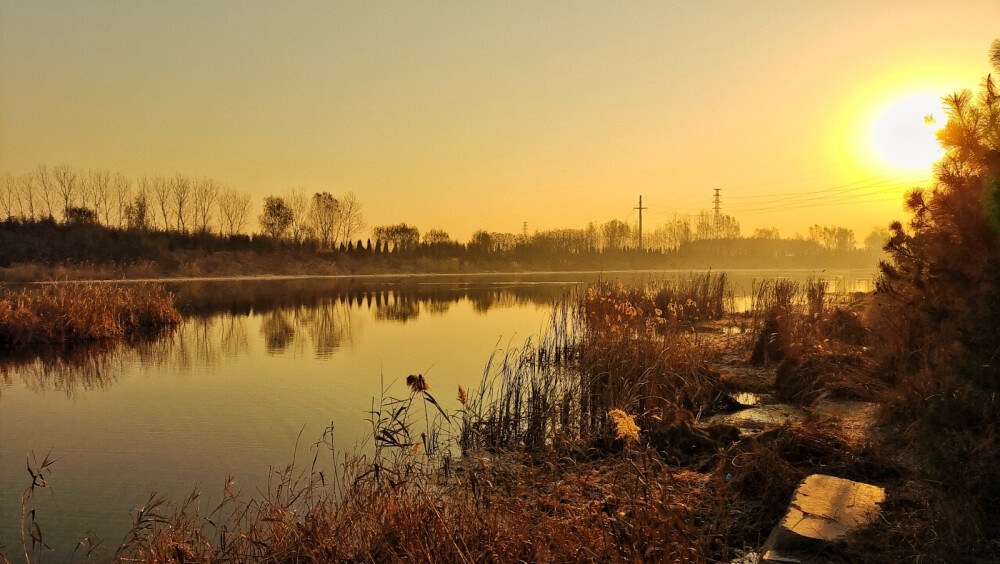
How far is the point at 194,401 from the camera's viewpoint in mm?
10141

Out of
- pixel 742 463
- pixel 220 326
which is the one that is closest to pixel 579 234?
pixel 220 326

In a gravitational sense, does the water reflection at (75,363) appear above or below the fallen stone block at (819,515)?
below

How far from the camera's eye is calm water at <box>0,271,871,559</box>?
620 cm

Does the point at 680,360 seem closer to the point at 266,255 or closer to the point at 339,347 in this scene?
the point at 339,347

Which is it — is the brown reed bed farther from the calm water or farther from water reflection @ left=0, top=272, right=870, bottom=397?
the calm water

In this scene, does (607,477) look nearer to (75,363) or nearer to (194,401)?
(194,401)

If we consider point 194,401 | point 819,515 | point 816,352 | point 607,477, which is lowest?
point 194,401

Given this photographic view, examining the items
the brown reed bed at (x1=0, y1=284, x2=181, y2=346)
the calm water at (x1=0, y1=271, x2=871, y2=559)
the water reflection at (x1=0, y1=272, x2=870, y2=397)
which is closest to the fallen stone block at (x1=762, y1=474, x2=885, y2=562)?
the calm water at (x1=0, y1=271, x2=871, y2=559)

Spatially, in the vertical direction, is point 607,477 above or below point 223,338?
above

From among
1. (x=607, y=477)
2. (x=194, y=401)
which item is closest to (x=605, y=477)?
(x=607, y=477)

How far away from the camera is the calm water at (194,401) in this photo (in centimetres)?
620

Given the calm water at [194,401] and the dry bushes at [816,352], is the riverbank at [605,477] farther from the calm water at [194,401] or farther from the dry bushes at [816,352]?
the calm water at [194,401]

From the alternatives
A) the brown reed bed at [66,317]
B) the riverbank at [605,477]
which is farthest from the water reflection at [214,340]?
the riverbank at [605,477]

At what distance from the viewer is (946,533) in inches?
131
